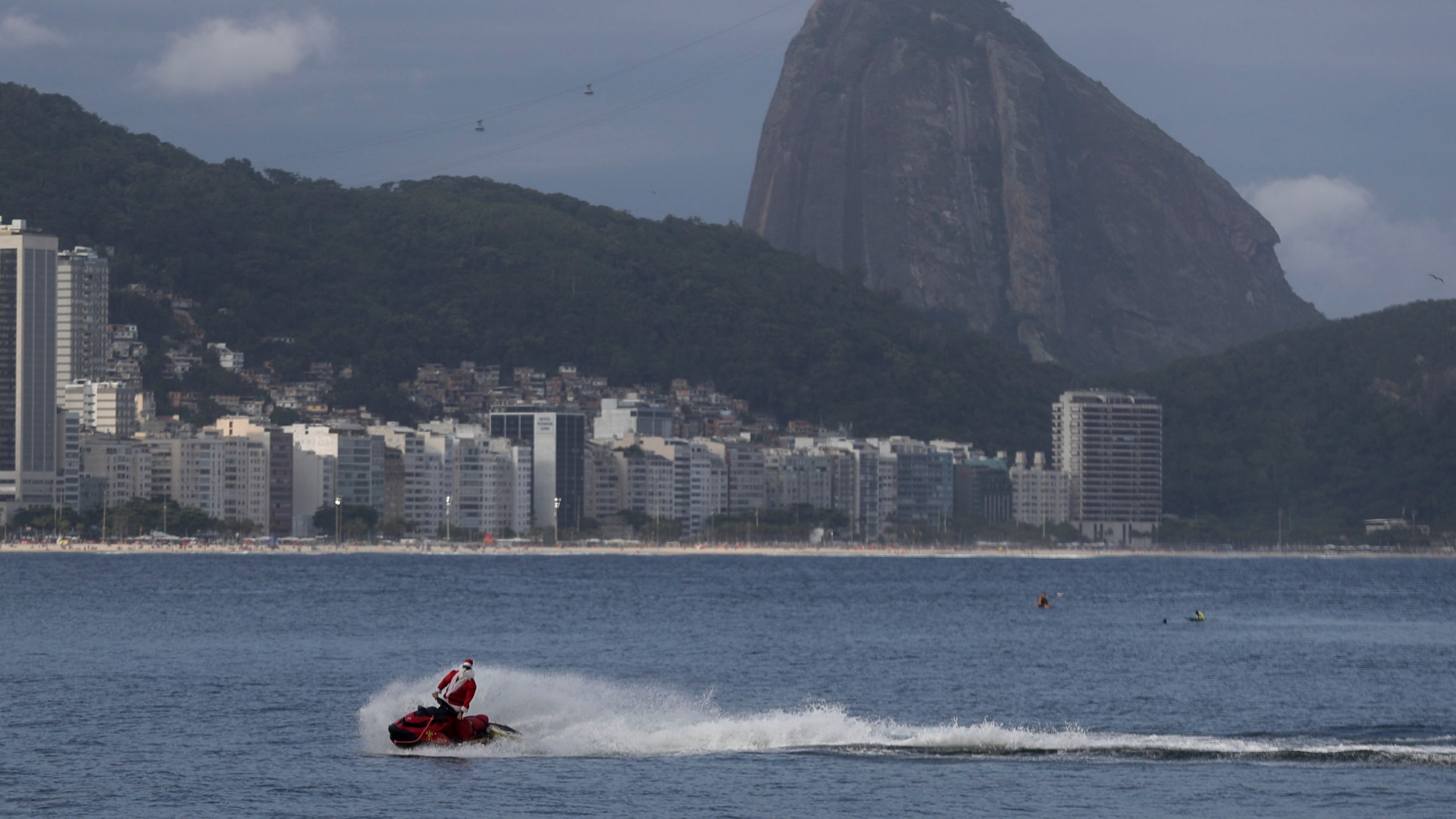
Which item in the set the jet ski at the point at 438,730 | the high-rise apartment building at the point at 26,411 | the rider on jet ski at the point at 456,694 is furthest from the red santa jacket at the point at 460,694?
the high-rise apartment building at the point at 26,411

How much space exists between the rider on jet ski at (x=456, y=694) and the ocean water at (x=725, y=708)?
3.00 ft

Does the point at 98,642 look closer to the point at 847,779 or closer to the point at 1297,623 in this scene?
the point at 847,779

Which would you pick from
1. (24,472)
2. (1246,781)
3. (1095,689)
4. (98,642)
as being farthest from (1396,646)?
(24,472)

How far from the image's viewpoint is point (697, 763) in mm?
38938

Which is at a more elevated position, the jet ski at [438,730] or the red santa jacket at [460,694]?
the red santa jacket at [460,694]

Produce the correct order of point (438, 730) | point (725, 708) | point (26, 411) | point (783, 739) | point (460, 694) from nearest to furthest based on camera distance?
point (460, 694)
point (438, 730)
point (783, 739)
point (725, 708)
point (26, 411)

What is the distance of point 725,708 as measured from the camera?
1938 inches

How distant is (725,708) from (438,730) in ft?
37.1

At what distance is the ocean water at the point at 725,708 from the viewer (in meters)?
36.1

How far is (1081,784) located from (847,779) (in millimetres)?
4139

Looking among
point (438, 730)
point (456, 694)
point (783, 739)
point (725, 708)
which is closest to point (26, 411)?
point (725, 708)

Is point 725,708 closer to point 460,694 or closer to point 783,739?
point 783,739

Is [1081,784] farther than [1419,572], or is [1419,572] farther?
[1419,572]

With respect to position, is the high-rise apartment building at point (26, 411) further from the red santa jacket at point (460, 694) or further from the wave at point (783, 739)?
the red santa jacket at point (460, 694)
